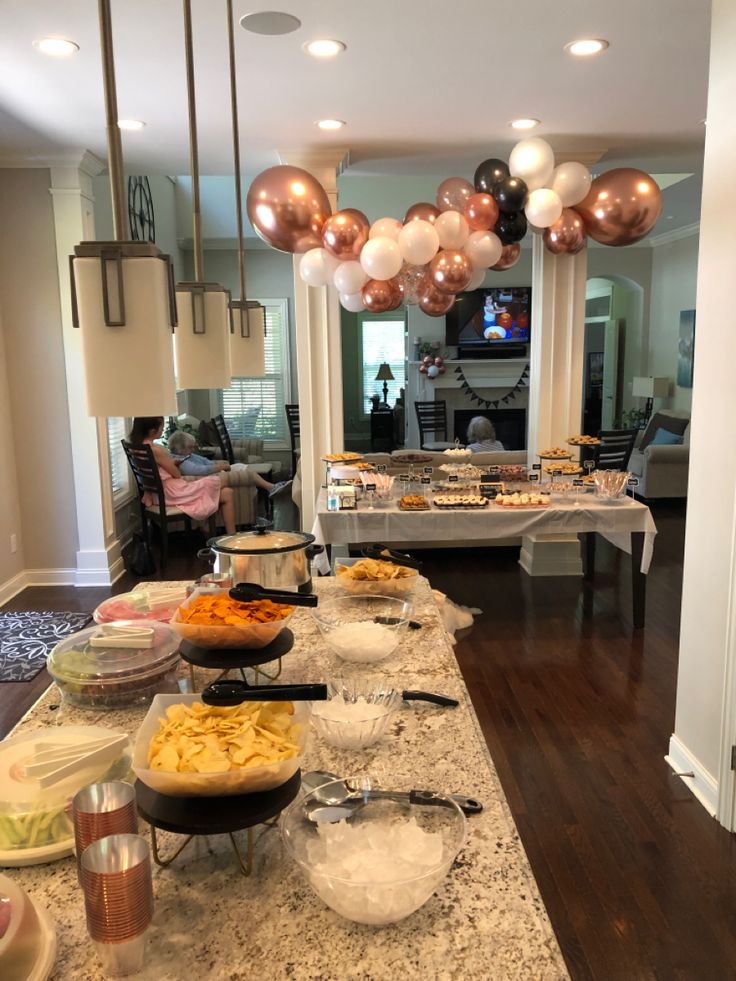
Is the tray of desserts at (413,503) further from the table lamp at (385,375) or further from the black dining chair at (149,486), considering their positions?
the table lamp at (385,375)

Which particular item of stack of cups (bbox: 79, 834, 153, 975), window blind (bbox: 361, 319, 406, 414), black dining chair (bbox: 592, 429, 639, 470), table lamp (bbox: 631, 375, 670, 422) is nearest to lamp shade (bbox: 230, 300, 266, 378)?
stack of cups (bbox: 79, 834, 153, 975)

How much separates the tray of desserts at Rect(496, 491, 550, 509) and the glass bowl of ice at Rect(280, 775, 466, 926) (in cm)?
314

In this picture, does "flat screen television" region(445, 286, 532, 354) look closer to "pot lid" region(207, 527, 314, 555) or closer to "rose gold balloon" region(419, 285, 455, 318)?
"rose gold balloon" region(419, 285, 455, 318)

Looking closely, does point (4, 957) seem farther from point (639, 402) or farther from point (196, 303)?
point (639, 402)

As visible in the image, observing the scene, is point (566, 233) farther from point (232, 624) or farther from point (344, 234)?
point (232, 624)

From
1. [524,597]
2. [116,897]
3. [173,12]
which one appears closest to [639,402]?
[524,597]

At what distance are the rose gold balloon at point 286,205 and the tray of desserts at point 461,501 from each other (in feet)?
5.90

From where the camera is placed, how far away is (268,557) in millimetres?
1934

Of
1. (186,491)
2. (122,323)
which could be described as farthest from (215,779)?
(186,491)

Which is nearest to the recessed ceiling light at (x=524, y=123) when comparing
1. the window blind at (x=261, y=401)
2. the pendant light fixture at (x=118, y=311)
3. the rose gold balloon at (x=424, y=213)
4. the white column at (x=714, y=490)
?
the rose gold balloon at (x=424, y=213)

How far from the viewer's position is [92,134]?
4.59 m

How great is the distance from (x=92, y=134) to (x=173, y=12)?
1.89m

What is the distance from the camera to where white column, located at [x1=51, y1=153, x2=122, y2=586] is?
16.5ft

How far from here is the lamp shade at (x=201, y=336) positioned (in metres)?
1.52
